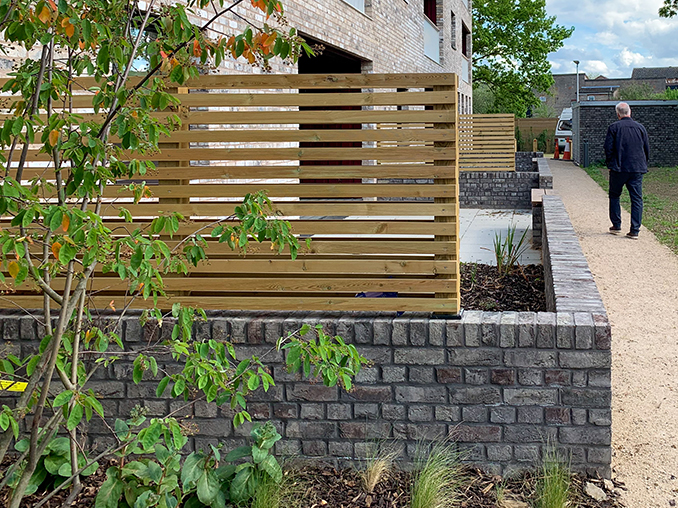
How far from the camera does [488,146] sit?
1741 centimetres

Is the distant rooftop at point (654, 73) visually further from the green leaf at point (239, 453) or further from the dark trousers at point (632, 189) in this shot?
the green leaf at point (239, 453)

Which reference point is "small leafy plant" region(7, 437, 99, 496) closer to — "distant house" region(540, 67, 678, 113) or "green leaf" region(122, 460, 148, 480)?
"green leaf" region(122, 460, 148, 480)

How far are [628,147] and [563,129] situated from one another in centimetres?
3153

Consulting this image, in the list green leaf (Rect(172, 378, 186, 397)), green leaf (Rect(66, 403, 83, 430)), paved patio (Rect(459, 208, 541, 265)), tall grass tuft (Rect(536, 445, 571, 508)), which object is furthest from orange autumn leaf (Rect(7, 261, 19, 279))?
paved patio (Rect(459, 208, 541, 265))

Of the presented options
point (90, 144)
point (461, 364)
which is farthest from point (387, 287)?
point (90, 144)

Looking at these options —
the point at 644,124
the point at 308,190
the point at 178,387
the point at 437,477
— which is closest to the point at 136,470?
the point at 178,387

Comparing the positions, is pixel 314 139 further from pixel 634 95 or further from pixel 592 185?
pixel 634 95

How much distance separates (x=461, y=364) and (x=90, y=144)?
213 centimetres

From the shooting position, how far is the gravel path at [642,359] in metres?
3.92

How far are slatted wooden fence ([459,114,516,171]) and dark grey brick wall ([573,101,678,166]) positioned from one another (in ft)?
48.1

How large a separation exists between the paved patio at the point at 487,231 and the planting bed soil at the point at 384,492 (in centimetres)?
433

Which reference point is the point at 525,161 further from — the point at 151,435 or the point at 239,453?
the point at 151,435

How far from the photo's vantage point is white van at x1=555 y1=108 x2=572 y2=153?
3938 cm

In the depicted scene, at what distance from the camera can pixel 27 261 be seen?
293 centimetres
